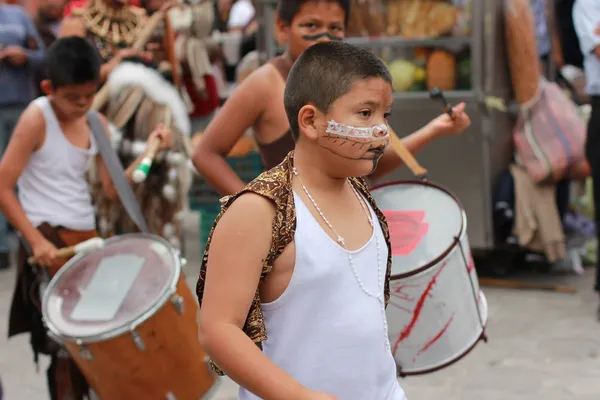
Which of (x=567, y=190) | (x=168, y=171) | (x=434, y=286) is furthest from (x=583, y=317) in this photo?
(x=434, y=286)

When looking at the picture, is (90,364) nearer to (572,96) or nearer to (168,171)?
(168,171)

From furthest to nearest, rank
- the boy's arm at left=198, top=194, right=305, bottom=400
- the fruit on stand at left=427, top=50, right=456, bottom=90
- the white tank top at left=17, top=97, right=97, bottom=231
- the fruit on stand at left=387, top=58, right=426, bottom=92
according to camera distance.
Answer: the fruit on stand at left=387, top=58, right=426, bottom=92 → the fruit on stand at left=427, top=50, right=456, bottom=90 → the white tank top at left=17, top=97, right=97, bottom=231 → the boy's arm at left=198, top=194, right=305, bottom=400

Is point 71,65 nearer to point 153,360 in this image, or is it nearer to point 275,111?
point 275,111

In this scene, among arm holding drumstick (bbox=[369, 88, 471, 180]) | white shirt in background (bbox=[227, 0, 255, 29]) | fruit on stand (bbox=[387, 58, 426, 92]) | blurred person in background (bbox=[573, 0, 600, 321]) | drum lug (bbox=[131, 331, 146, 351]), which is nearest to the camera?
arm holding drumstick (bbox=[369, 88, 471, 180])

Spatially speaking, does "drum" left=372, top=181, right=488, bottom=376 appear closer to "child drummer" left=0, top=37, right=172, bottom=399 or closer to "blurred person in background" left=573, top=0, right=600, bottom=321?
"child drummer" left=0, top=37, right=172, bottom=399

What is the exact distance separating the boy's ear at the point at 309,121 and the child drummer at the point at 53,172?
183 centimetres

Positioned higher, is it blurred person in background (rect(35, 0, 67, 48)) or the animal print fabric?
the animal print fabric

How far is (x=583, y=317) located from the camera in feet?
16.4

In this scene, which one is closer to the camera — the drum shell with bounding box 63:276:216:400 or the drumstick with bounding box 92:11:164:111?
the drum shell with bounding box 63:276:216:400

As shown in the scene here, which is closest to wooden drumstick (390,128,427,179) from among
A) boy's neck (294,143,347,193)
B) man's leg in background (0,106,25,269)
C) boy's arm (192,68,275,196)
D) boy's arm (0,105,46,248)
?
boy's arm (192,68,275,196)

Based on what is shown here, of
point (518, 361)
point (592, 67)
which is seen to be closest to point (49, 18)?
point (592, 67)

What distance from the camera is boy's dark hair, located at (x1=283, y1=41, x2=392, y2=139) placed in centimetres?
166

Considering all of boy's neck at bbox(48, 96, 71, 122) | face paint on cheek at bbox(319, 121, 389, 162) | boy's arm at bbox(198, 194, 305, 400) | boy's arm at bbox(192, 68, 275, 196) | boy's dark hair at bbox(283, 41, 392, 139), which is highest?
boy's dark hair at bbox(283, 41, 392, 139)

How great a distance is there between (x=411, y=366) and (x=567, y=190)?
3658mm
